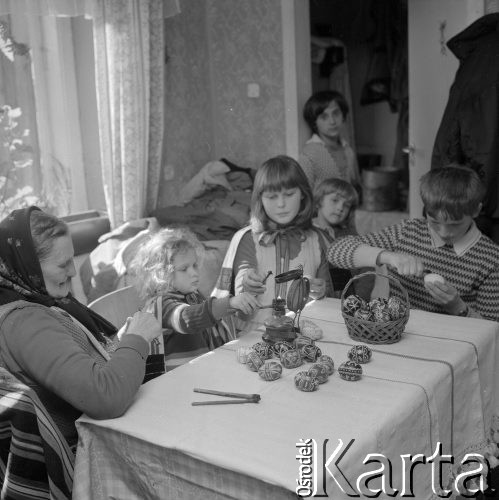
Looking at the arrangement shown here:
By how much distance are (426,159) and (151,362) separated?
2600 millimetres

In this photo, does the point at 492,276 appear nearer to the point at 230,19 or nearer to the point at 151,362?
the point at 151,362

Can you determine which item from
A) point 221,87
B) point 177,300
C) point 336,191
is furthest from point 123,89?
point 177,300

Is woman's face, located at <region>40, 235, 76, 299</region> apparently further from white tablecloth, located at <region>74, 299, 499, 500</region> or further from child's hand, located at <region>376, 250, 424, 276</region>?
child's hand, located at <region>376, 250, 424, 276</region>

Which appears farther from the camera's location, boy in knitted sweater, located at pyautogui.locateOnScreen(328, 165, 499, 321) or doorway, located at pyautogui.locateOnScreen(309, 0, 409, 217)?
doorway, located at pyautogui.locateOnScreen(309, 0, 409, 217)

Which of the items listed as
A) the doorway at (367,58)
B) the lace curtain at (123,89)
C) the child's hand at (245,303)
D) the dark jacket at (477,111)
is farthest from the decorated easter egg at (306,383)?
the doorway at (367,58)

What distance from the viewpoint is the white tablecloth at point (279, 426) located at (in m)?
1.17

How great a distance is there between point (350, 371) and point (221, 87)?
137 inches

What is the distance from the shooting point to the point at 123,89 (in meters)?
3.75

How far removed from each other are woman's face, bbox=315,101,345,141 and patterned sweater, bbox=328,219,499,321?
1.85m

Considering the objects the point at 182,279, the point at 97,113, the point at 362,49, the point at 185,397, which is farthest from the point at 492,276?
the point at 362,49

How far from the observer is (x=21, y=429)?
4.34ft

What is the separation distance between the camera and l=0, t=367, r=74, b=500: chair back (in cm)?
131

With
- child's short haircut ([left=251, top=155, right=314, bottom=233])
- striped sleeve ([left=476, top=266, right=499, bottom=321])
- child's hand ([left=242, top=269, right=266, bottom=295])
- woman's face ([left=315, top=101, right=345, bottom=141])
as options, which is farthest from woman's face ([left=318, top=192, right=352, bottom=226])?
woman's face ([left=315, top=101, right=345, bottom=141])

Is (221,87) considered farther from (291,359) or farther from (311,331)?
(291,359)
